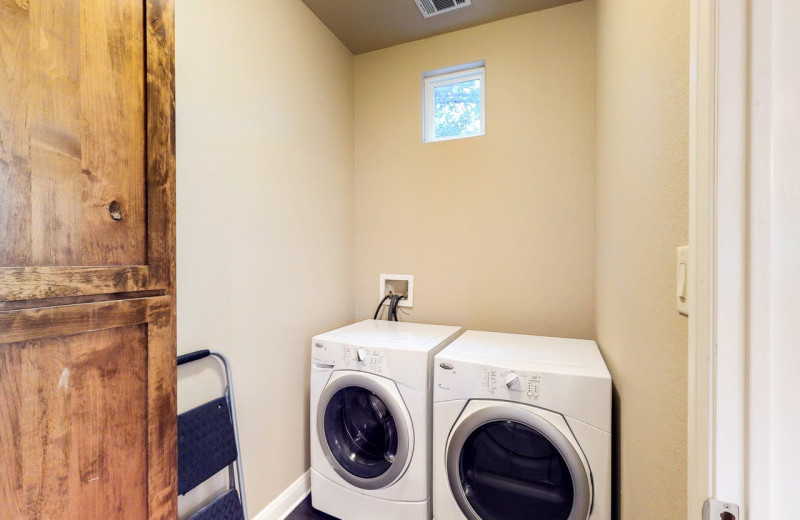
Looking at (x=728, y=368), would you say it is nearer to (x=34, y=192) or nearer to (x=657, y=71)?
(x=657, y=71)

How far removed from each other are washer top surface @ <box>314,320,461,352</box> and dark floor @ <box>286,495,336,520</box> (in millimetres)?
905

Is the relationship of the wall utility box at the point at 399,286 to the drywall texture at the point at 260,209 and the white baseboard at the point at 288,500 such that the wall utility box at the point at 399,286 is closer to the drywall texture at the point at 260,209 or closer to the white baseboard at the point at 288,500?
the drywall texture at the point at 260,209

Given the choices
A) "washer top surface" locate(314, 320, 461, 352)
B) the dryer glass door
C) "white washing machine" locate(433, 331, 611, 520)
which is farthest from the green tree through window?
the dryer glass door

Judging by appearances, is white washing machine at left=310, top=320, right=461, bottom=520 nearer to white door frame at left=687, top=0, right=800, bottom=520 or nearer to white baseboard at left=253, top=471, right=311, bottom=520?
white baseboard at left=253, top=471, right=311, bottom=520

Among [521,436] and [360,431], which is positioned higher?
[521,436]

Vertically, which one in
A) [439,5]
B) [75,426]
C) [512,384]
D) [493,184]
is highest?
[439,5]

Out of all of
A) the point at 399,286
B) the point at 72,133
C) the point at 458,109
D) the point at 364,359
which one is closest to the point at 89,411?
the point at 72,133

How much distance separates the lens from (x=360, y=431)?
1.70 m

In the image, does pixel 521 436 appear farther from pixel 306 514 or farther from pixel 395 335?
pixel 306 514

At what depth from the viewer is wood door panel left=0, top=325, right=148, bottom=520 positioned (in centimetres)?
56

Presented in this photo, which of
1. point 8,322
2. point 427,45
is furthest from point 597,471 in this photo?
point 427,45

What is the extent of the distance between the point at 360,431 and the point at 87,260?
1.41m

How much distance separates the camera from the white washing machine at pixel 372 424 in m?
1.48

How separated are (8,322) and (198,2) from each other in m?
1.37
